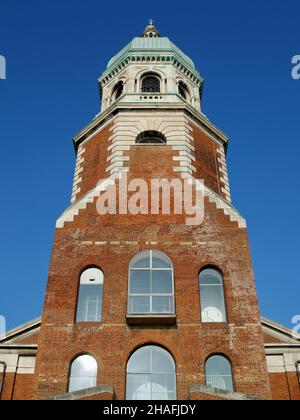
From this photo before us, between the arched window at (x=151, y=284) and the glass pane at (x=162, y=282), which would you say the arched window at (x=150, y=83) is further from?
the glass pane at (x=162, y=282)

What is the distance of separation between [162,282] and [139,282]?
34.4 inches

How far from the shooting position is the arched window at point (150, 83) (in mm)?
32531

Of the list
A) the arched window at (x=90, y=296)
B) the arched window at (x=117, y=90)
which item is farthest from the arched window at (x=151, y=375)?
the arched window at (x=117, y=90)

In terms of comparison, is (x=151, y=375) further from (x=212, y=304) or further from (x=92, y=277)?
(x=92, y=277)

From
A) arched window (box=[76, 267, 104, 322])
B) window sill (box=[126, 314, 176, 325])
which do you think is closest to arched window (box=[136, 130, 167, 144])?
arched window (box=[76, 267, 104, 322])

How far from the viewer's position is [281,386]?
23656 mm

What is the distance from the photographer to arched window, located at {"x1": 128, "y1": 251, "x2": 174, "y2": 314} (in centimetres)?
2119

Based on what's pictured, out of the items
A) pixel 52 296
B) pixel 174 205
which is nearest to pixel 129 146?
pixel 174 205

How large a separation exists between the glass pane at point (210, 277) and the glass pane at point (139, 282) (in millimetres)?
2109

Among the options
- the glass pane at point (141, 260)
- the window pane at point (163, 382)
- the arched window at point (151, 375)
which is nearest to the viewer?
the arched window at point (151, 375)

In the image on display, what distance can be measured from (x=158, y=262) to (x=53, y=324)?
4677 millimetres

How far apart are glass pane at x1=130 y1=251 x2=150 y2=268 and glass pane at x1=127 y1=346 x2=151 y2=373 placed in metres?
3.45
